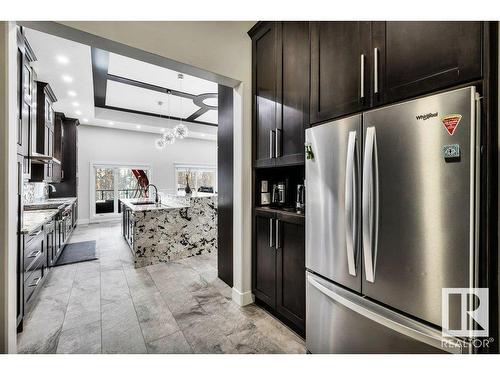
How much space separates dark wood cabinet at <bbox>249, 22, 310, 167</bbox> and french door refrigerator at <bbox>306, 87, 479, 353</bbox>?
0.34 m

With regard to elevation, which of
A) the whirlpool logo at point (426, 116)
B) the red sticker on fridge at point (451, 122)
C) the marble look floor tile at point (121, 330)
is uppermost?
the whirlpool logo at point (426, 116)

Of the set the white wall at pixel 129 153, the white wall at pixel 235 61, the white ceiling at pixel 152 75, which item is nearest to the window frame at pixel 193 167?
the white wall at pixel 129 153

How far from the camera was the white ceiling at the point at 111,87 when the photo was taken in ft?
9.74

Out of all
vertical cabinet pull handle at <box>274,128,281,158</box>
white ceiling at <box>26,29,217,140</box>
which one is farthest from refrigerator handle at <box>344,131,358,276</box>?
white ceiling at <box>26,29,217,140</box>

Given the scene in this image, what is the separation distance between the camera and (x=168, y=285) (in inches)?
111

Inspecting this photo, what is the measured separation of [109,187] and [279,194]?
7.08 metres

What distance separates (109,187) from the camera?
7512 millimetres

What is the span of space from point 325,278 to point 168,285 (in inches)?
81.7

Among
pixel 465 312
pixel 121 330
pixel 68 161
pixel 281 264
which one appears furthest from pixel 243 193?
pixel 68 161

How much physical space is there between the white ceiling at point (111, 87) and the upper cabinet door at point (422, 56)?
3.35 m

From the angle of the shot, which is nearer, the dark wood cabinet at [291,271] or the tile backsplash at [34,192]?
the dark wood cabinet at [291,271]

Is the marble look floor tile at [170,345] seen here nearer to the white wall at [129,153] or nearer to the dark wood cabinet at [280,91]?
the dark wood cabinet at [280,91]
